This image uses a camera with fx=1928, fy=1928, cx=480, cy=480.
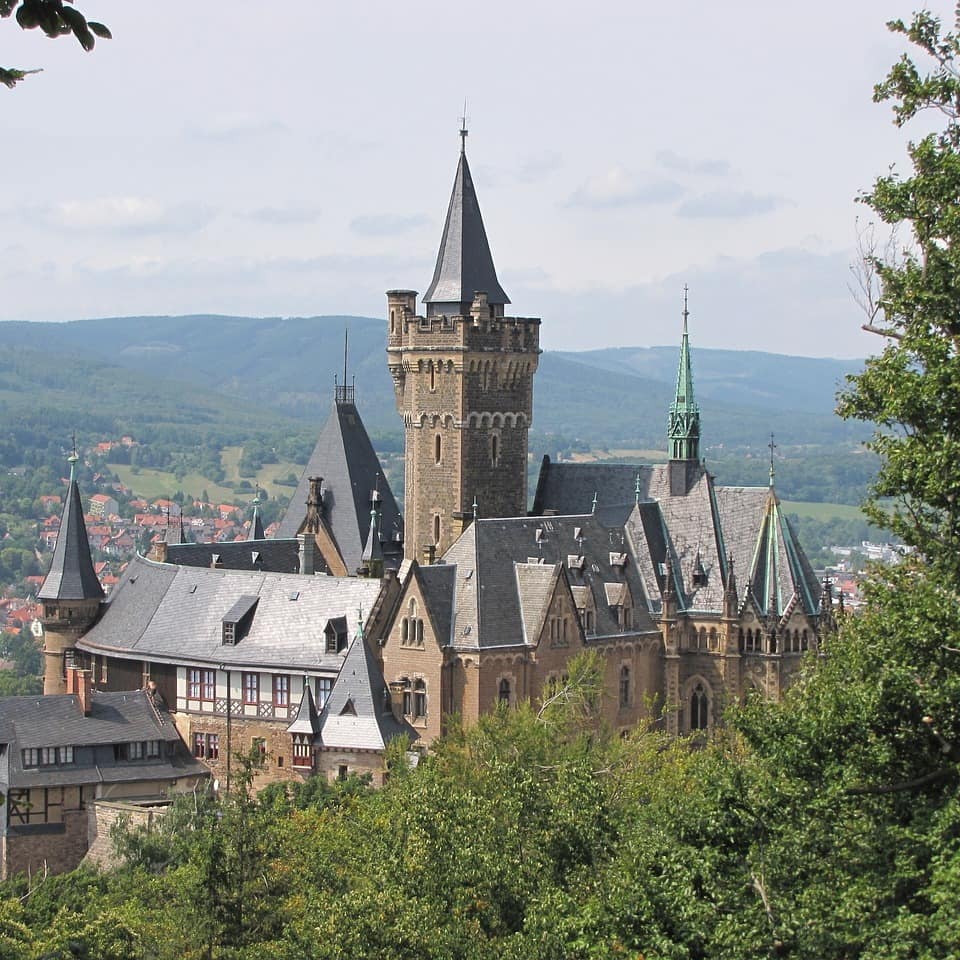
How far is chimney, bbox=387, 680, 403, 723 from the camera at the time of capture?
7412 cm

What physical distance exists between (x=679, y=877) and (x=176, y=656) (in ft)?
166

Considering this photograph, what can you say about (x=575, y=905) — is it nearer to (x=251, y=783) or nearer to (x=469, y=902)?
(x=469, y=902)

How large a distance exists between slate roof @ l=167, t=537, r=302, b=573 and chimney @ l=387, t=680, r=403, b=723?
54.8 ft

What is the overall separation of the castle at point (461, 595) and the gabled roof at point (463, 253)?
0.10 meters

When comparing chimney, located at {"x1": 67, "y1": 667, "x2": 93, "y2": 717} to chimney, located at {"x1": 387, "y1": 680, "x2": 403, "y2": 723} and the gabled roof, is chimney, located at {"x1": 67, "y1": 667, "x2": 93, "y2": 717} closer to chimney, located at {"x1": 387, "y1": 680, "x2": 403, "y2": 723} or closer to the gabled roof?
chimney, located at {"x1": 387, "y1": 680, "x2": 403, "y2": 723}

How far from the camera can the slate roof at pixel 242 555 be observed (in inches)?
3561

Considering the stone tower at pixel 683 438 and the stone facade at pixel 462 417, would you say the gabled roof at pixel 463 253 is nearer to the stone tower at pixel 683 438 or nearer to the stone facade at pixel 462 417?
the stone facade at pixel 462 417

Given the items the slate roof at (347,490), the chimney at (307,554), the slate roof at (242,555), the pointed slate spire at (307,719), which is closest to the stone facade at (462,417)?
the chimney at (307,554)

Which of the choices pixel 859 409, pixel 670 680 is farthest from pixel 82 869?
pixel 859 409

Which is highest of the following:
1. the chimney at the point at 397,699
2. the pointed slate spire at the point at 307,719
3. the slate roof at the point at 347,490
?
the slate roof at the point at 347,490

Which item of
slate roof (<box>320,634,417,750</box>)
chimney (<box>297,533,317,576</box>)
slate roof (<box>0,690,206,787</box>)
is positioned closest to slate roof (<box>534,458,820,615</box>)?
chimney (<box>297,533,317,576</box>)

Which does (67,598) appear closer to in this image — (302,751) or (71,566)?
(71,566)

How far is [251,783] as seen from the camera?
74188mm

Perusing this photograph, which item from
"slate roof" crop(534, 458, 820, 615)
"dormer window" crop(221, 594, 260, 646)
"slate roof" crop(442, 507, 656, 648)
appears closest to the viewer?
"slate roof" crop(442, 507, 656, 648)
